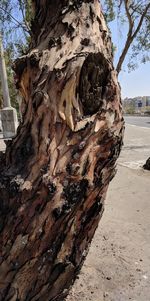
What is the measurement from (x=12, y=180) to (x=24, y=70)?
2.51ft

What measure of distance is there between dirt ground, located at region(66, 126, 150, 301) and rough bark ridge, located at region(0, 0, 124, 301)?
1.93ft

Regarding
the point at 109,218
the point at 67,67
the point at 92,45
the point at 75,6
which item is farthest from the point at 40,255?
the point at 109,218

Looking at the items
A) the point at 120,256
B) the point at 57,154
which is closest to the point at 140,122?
the point at 120,256

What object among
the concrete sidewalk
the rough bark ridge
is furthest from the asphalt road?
the rough bark ridge

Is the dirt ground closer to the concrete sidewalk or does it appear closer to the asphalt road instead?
the concrete sidewalk

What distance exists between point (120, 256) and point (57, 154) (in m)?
1.70

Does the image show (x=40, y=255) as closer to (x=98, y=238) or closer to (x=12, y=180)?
(x=12, y=180)

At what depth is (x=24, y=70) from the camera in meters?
1.94

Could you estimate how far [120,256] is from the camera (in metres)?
2.98

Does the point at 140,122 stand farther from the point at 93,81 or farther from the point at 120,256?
the point at 93,81

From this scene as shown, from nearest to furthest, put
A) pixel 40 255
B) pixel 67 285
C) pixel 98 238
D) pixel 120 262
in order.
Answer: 1. pixel 40 255
2. pixel 67 285
3. pixel 120 262
4. pixel 98 238

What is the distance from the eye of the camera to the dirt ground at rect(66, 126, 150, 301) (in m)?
2.45

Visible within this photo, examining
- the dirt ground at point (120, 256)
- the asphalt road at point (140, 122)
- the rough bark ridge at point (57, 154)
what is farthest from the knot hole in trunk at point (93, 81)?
the asphalt road at point (140, 122)

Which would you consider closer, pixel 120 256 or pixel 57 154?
pixel 57 154
